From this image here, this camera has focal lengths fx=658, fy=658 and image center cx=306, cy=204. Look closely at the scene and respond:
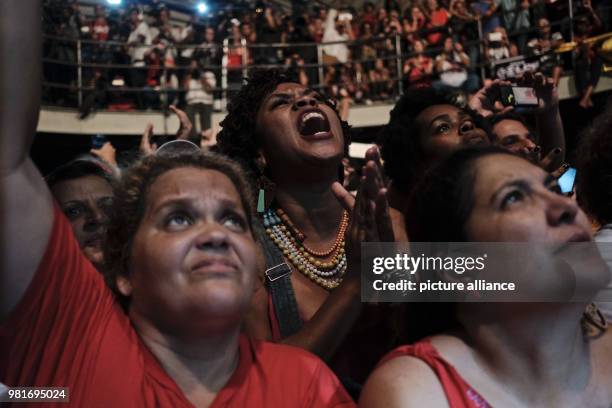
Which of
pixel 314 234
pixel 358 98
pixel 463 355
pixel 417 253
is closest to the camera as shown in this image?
pixel 463 355

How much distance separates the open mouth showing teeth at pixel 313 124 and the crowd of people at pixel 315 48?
16.8 ft

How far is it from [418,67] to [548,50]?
172 centimetres

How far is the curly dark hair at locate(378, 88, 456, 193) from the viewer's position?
2.43m

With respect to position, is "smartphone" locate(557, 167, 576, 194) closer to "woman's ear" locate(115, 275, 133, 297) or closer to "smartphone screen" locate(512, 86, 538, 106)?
"smartphone screen" locate(512, 86, 538, 106)

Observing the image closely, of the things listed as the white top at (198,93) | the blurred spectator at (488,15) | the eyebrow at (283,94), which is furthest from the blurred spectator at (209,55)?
the eyebrow at (283,94)

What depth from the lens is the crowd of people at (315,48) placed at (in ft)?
24.5

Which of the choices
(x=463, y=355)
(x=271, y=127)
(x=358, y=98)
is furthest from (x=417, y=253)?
(x=358, y=98)

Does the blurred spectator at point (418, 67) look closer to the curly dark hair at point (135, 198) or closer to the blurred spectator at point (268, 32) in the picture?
the blurred spectator at point (268, 32)

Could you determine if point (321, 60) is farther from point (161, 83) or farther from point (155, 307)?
point (155, 307)

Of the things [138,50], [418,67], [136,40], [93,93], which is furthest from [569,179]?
[136,40]

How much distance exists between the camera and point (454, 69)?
755 cm

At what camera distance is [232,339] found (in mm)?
1406

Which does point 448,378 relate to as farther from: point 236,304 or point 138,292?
point 138,292

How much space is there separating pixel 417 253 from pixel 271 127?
0.91 m
